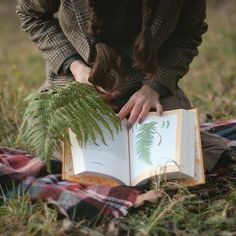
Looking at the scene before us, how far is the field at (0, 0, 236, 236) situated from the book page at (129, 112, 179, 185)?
0.36 ft

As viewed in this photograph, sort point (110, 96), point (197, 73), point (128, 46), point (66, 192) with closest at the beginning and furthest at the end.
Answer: point (66, 192)
point (110, 96)
point (128, 46)
point (197, 73)

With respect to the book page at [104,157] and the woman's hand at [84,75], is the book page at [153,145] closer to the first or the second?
the book page at [104,157]

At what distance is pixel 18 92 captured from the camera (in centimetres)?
372

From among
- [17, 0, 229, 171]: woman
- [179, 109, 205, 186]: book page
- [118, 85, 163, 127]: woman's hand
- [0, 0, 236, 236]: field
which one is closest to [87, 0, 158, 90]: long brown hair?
[17, 0, 229, 171]: woman

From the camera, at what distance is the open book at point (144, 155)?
7.14 ft

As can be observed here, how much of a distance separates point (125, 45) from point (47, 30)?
38cm

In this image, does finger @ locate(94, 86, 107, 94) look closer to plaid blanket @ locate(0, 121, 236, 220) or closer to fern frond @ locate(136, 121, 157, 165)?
fern frond @ locate(136, 121, 157, 165)

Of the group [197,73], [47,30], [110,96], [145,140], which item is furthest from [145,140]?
[197,73]

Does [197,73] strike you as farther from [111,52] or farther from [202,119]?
[111,52]

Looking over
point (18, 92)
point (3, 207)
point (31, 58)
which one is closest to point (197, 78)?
point (18, 92)

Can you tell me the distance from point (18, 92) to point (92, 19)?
4.97 feet

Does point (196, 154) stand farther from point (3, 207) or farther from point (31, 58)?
point (31, 58)

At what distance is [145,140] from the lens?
225 cm

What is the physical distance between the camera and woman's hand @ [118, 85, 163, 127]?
92.4 inches
